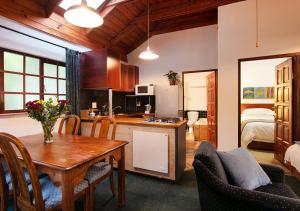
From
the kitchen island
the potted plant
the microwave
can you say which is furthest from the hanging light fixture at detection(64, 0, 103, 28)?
the potted plant

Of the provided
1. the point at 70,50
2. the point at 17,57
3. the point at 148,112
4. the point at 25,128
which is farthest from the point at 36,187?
the point at 148,112

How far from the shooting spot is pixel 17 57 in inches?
106

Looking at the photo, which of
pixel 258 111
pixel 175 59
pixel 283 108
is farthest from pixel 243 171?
pixel 258 111

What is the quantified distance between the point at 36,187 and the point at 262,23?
3.93 meters

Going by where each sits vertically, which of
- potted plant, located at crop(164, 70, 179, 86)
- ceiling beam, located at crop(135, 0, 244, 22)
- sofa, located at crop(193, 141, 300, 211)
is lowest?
sofa, located at crop(193, 141, 300, 211)

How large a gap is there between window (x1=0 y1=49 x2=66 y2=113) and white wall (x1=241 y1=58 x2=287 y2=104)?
18.4 feet

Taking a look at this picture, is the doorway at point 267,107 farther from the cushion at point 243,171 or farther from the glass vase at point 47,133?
the glass vase at point 47,133

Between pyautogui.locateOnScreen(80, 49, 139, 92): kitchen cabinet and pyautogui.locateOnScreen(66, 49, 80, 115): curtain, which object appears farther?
pyautogui.locateOnScreen(80, 49, 139, 92): kitchen cabinet

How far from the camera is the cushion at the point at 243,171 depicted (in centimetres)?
151

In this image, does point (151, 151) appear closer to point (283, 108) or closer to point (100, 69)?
point (100, 69)

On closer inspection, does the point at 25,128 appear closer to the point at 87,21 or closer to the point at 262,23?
the point at 87,21

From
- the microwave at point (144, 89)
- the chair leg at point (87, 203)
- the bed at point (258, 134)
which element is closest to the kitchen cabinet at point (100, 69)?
the microwave at point (144, 89)

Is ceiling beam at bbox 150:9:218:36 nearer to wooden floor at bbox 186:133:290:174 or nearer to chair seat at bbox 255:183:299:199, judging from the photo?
wooden floor at bbox 186:133:290:174

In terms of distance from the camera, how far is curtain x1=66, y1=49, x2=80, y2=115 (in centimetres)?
331
